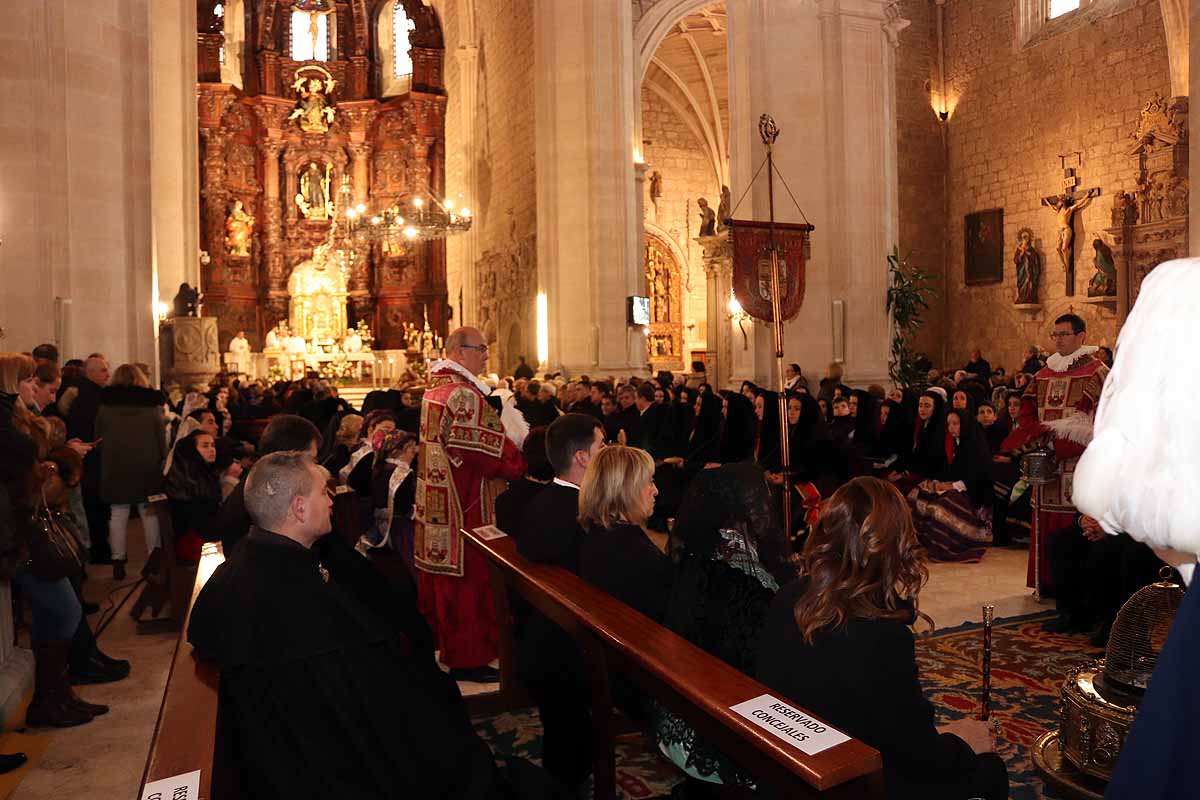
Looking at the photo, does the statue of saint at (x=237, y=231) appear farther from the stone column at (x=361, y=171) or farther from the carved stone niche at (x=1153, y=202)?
the carved stone niche at (x=1153, y=202)

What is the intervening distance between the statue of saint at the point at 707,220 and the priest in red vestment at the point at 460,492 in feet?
66.2

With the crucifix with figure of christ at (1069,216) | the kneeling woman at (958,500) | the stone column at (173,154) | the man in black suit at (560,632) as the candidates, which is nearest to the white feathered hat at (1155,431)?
the man in black suit at (560,632)

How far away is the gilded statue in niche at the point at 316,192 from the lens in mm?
30875

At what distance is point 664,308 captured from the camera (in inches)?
1091

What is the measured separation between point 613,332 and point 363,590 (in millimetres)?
13056

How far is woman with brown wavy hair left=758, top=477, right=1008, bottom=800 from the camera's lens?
2.31 meters

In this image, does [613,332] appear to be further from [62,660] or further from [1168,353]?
[1168,353]

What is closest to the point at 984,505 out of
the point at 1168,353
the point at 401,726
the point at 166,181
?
the point at 401,726

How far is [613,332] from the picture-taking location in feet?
53.4

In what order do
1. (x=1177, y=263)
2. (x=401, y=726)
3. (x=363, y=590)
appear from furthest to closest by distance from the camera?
(x=363, y=590), (x=401, y=726), (x=1177, y=263)

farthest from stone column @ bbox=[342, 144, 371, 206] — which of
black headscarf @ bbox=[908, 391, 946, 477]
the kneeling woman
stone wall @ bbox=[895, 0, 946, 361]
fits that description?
the kneeling woman

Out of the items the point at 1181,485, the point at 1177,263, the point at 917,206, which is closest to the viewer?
the point at 1181,485

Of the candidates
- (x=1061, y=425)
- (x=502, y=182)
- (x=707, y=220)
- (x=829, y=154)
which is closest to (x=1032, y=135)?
(x=707, y=220)

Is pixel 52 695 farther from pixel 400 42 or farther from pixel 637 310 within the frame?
pixel 400 42
